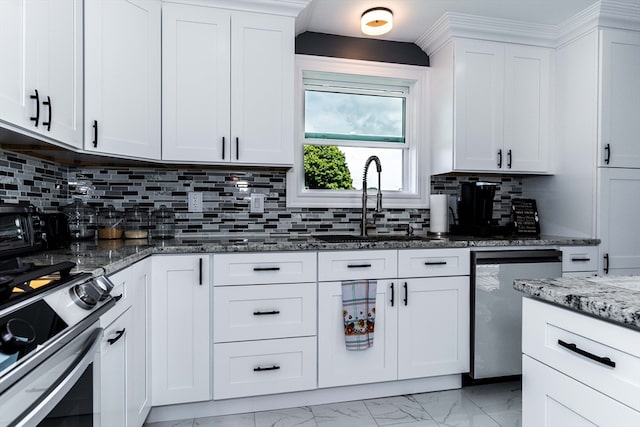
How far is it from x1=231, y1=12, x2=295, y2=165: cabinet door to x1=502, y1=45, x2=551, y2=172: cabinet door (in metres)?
1.56

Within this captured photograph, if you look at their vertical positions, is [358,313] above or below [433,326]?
above

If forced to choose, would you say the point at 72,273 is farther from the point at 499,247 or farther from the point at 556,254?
the point at 556,254

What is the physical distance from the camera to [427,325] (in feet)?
7.57

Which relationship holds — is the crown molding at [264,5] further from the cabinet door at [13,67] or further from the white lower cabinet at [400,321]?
the white lower cabinet at [400,321]

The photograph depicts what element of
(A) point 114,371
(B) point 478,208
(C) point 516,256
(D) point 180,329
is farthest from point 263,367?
(B) point 478,208

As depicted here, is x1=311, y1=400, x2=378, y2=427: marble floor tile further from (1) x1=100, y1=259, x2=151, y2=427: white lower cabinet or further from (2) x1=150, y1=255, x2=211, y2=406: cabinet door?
(1) x1=100, y1=259, x2=151, y2=427: white lower cabinet

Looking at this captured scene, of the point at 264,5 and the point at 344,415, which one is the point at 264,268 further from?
the point at 264,5

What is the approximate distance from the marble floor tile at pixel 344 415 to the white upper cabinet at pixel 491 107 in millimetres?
1652

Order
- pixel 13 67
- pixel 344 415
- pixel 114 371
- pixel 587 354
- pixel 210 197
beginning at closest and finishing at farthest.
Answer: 1. pixel 587 354
2. pixel 13 67
3. pixel 114 371
4. pixel 344 415
5. pixel 210 197

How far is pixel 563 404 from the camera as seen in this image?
40.5 inches

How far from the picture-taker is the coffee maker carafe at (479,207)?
8.99ft

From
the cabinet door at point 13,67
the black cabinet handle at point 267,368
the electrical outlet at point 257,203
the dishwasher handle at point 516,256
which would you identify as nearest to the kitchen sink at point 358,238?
the dishwasher handle at point 516,256

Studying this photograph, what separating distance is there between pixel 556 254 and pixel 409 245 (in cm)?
99

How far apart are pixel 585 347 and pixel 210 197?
220cm
